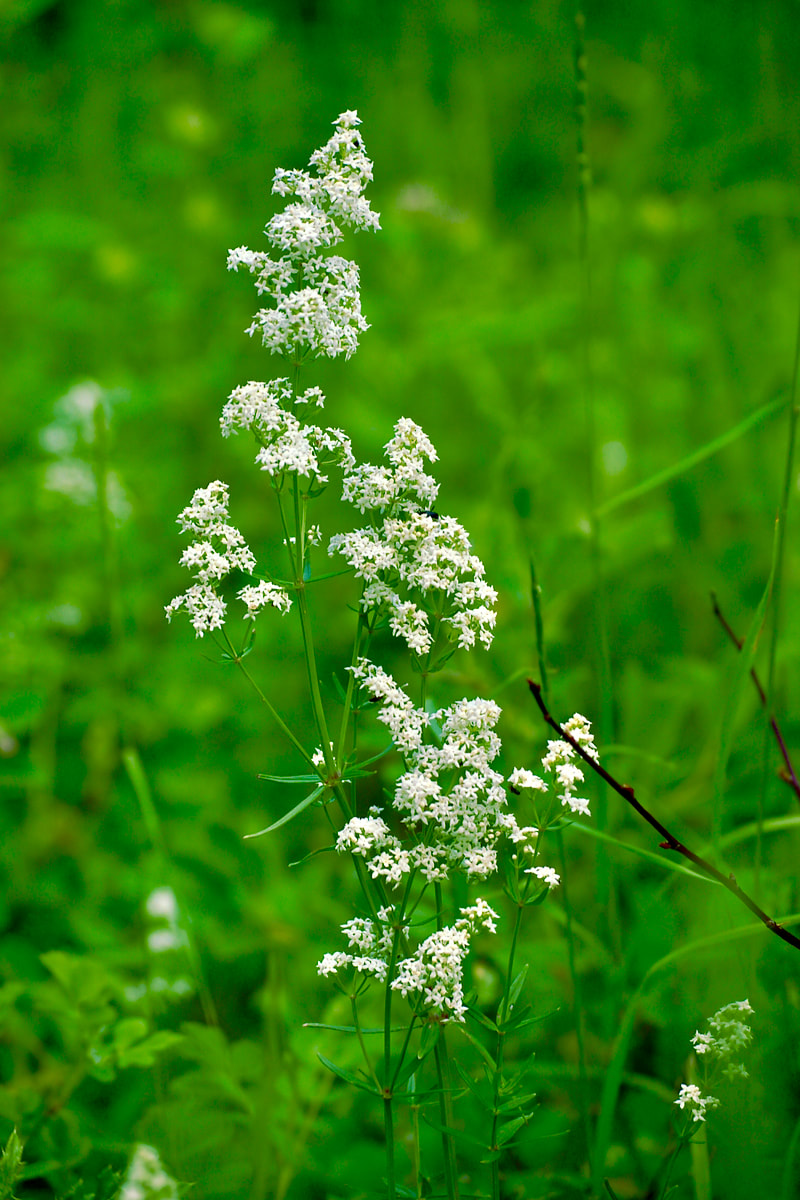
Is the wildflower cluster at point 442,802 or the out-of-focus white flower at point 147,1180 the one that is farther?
the out-of-focus white flower at point 147,1180

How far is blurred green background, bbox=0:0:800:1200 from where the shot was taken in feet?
6.04

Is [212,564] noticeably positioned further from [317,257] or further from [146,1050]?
[146,1050]

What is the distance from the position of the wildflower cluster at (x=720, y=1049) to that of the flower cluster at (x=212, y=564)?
0.73 metres

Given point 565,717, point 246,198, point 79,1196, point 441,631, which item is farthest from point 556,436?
point 79,1196

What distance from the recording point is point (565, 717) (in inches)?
93.9

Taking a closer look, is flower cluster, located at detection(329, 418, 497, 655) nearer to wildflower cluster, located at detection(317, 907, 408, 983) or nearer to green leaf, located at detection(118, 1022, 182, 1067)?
wildflower cluster, located at detection(317, 907, 408, 983)

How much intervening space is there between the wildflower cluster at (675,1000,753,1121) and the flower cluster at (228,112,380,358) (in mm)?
927

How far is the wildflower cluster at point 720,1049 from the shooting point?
48.8 inches

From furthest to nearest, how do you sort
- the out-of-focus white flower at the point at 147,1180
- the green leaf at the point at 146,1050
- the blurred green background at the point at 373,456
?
the blurred green background at the point at 373,456
the green leaf at the point at 146,1050
the out-of-focus white flower at the point at 147,1180

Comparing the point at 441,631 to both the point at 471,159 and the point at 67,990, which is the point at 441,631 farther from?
the point at 471,159

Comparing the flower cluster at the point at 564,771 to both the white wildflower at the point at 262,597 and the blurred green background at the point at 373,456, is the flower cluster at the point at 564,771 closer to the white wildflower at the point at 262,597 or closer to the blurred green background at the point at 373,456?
the white wildflower at the point at 262,597

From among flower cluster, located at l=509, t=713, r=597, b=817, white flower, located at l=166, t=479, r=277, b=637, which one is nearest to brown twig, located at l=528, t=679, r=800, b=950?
flower cluster, located at l=509, t=713, r=597, b=817

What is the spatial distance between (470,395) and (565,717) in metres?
2.17

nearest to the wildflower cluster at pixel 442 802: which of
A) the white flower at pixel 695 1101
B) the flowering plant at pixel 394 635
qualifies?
the flowering plant at pixel 394 635
